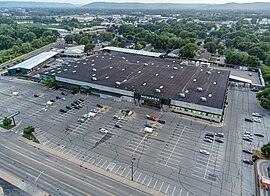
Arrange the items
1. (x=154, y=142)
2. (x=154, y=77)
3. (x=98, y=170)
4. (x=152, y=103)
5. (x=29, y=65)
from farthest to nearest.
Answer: (x=29, y=65), (x=154, y=77), (x=152, y=103), (x=154, y=142), (x=98, y=170)

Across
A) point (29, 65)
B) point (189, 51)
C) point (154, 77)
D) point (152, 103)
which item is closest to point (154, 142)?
point (152, 103)

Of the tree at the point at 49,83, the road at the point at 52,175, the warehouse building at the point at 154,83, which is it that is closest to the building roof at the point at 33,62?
the warehouse building at the point at 154,83

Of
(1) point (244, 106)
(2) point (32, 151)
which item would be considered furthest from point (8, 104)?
(1) point (244, 106)

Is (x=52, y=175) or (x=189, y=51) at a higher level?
(x=189, y=51)

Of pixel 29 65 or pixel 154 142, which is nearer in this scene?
pixel 154 142

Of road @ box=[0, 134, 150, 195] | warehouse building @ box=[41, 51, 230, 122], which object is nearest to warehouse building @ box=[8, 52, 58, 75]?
warehouse building @ box=[41, 51, 230, 122]

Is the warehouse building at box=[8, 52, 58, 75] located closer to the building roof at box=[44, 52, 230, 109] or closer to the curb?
the building roof at box=[44, 52, 230, 109]

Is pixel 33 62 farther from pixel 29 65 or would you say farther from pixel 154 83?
pixel 154 83
